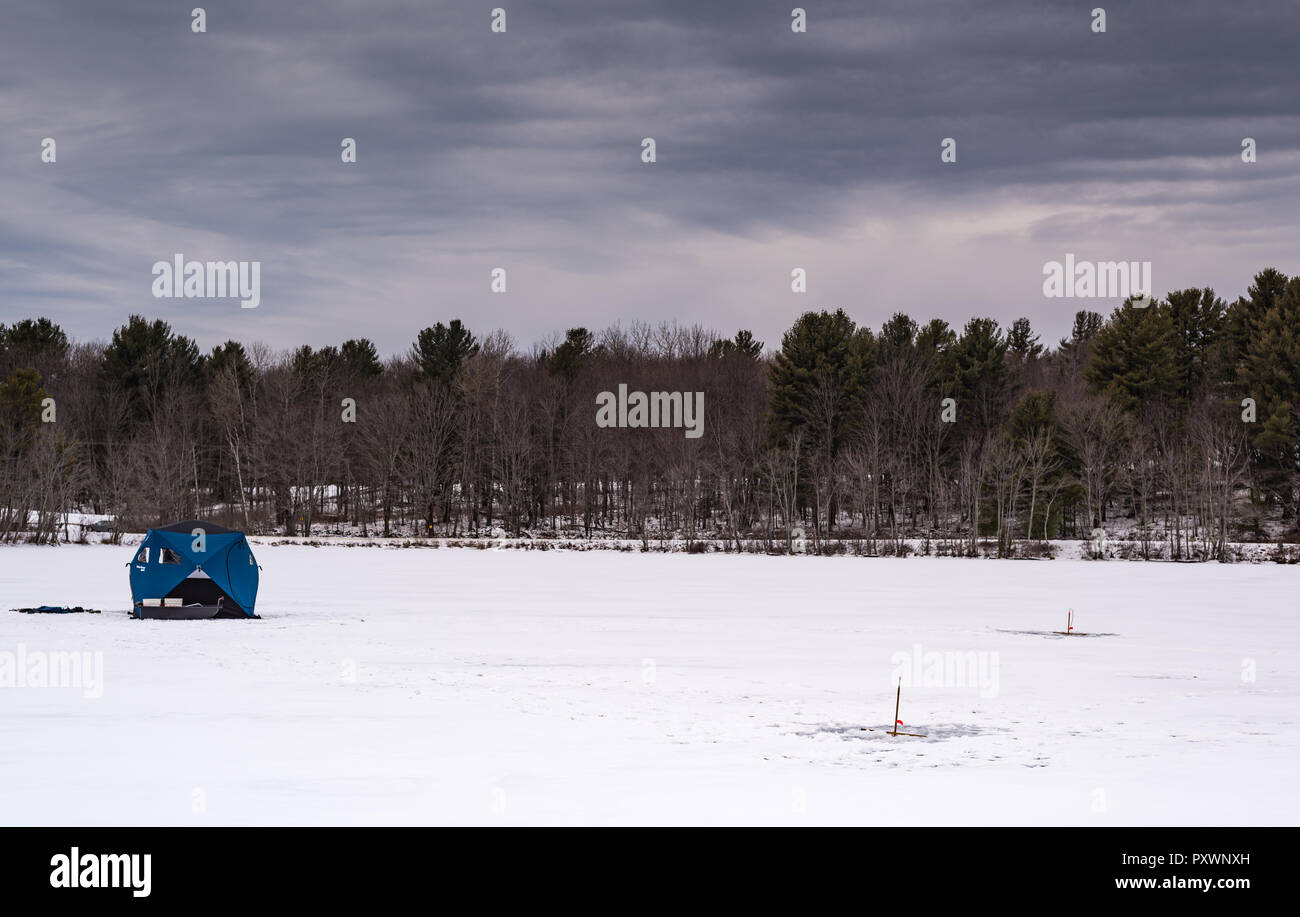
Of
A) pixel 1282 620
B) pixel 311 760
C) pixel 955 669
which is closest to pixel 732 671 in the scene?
pixel 955 669

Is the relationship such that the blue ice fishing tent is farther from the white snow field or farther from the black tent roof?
the white snow field

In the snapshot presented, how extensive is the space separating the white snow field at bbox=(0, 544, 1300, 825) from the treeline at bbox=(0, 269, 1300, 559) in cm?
3495

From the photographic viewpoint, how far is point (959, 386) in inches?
3081

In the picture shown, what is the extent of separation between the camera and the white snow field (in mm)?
9547

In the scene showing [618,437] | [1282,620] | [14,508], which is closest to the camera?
[1282,620]

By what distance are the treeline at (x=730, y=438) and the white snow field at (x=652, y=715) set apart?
34.9 metres

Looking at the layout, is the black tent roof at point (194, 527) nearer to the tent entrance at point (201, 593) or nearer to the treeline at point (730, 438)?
the tent entrance at point (201, 593)

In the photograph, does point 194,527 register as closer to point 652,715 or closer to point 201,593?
point 201,593

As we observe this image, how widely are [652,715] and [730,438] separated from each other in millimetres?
63320

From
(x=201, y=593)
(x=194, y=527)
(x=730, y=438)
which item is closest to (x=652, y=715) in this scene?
(x=201, y=593)

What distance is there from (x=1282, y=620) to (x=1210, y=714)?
42.5ft

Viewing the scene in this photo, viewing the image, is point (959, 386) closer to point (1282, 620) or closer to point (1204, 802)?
point (1282, 620)

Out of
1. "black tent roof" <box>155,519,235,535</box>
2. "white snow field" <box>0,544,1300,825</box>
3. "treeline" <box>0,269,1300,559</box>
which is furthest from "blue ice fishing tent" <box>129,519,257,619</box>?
"treeline" <box>0,269,1300,559</box>

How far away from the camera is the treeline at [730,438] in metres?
64.3
